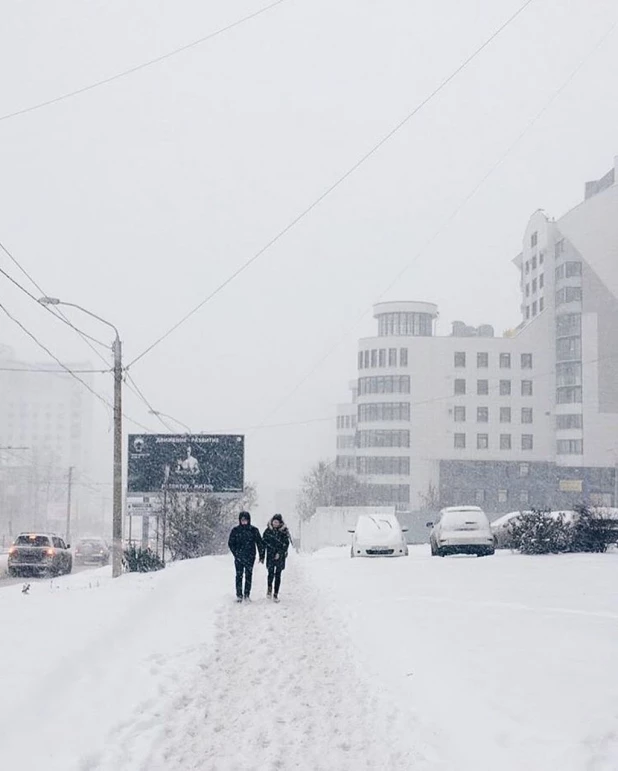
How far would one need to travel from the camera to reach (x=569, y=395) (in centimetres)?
8206

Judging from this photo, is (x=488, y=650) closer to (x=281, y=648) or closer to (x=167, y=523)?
(x=281, y=648)

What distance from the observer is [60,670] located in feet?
26.9

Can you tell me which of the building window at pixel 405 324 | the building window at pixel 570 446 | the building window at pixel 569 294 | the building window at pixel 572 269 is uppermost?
the building window at pixel 572 269

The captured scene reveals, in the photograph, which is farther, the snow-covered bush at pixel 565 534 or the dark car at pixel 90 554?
the dark car at pixel 90 554

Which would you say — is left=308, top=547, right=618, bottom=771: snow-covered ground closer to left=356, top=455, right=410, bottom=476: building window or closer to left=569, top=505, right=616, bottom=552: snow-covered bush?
left=569, top=505, right=616, bottom=552: snow-covered bush

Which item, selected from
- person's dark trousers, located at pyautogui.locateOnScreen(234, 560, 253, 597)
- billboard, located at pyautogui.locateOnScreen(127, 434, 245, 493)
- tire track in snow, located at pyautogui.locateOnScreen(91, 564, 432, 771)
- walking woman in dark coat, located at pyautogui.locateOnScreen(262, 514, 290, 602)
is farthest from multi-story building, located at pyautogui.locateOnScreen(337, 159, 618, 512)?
tire track in snow, located at pyautogui.locateOnScreen(91, 564, 432, 771)

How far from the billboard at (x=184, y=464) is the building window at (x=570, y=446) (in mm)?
44063

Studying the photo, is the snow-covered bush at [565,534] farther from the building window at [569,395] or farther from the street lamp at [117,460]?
the building window at [569,395]

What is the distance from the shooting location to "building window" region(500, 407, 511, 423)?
285 ft

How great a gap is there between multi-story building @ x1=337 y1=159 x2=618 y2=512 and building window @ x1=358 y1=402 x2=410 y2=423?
112mm

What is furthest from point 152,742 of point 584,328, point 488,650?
point 584,328

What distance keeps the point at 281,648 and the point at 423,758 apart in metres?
4.77

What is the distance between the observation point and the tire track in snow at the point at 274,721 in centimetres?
623

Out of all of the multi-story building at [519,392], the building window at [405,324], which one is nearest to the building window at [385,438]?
the multi-story building at [519,392]
